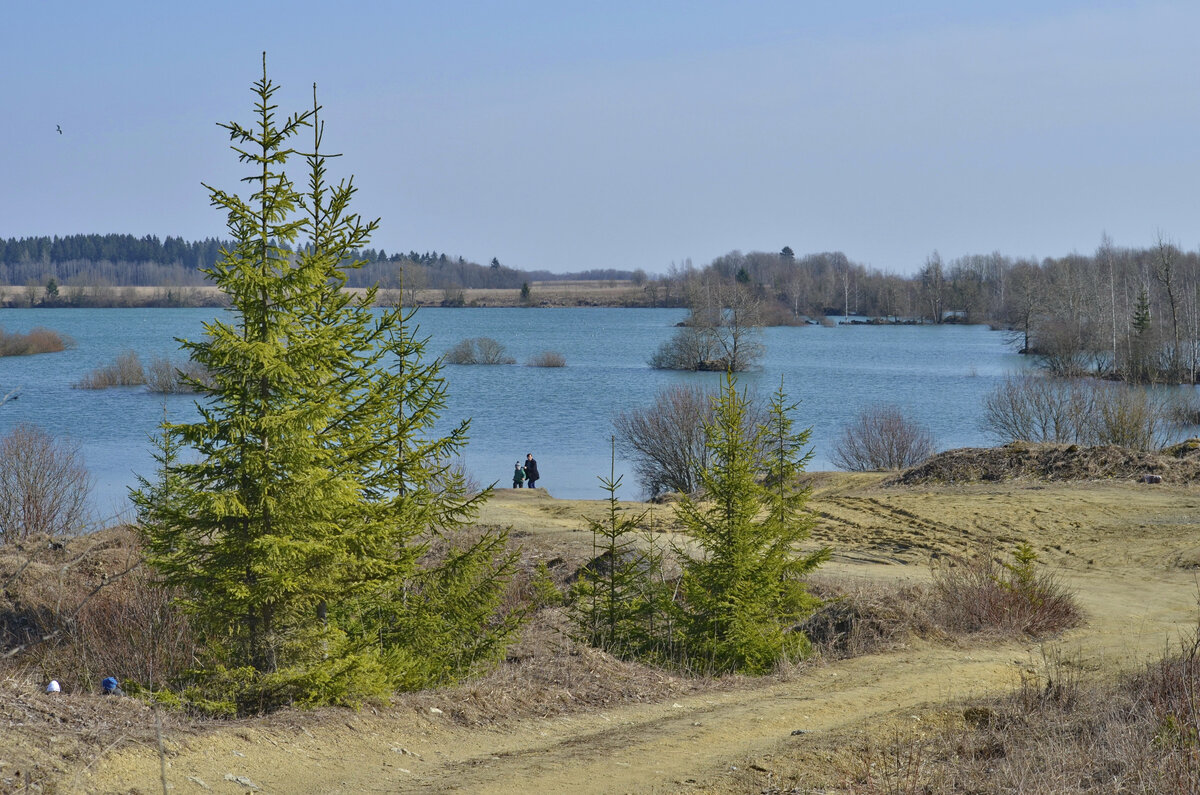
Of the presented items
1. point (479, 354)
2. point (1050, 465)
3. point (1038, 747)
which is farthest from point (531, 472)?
point (479, 354)

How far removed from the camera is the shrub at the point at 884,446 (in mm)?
35594

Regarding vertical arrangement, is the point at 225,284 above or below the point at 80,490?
above

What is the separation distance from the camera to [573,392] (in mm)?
57750

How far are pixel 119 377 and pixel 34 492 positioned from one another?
134 feet

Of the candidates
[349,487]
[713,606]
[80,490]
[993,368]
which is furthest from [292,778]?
[993,368]

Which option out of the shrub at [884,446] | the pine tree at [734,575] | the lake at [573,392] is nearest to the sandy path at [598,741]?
the pine tree at [734,575]

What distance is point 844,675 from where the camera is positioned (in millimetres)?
10484

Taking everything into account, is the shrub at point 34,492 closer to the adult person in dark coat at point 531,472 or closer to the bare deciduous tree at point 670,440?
the adult person in dark coat at point 531,472

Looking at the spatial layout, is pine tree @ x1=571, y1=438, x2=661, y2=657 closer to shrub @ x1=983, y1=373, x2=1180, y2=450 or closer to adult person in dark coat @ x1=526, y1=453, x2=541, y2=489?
adult person in dark coat @ x1=526, y1=453, x2=541, y2=489

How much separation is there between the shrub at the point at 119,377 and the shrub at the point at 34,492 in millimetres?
38324

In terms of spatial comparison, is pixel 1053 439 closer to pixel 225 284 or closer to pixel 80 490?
pixel 80 490

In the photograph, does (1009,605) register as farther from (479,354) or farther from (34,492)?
(479,354)

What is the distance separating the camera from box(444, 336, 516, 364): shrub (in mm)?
74562

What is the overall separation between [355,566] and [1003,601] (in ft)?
26.8
